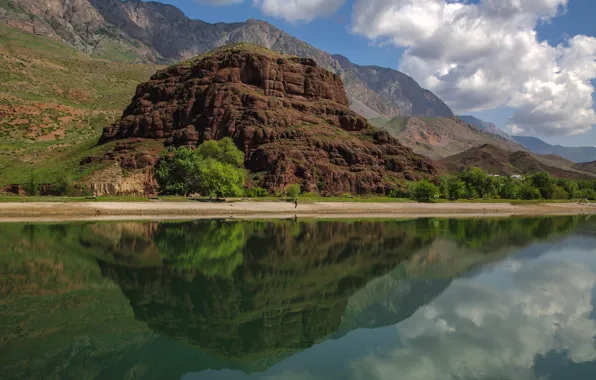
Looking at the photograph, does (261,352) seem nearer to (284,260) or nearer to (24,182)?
(284,260)

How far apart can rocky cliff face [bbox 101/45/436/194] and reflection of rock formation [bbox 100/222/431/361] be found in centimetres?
5653

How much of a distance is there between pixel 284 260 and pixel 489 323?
14421 millimetres

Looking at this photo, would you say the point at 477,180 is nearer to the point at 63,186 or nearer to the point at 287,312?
the point at 63,186

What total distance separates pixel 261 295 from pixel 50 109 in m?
139

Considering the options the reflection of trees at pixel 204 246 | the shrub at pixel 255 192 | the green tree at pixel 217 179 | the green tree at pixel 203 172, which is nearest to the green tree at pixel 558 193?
the shrub at pixel 255 192

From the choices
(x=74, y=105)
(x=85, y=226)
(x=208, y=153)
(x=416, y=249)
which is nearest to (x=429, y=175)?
(x=208, y=153)

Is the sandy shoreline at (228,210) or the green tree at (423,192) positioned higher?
the green tree at (423,192)

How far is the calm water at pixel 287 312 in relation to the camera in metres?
12.4

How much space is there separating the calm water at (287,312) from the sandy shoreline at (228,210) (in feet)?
78.3

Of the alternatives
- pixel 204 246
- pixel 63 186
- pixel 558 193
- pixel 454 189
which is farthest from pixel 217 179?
pixel 558 193

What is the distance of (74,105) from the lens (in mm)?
141625

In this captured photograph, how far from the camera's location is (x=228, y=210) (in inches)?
2514

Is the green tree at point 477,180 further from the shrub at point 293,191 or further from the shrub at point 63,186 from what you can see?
the shrub at point 63,186

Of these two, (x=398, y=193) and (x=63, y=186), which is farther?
(x=398, y=193)
